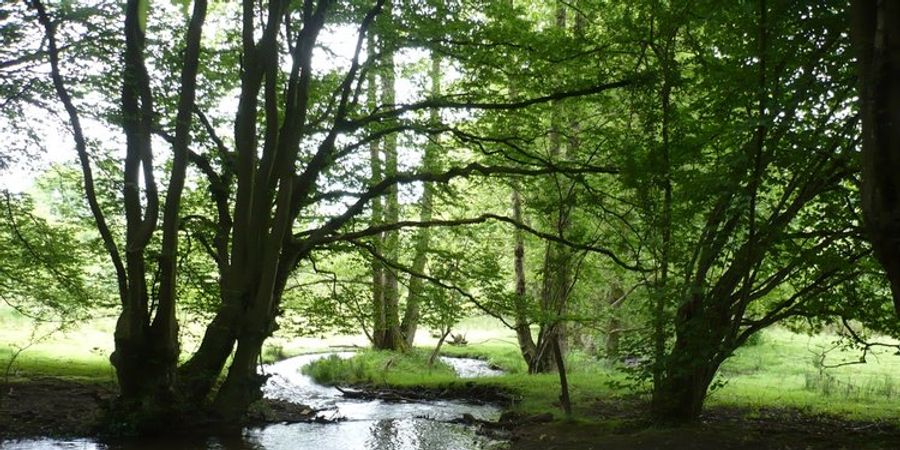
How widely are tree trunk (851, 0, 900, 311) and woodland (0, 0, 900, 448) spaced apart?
0.01 m

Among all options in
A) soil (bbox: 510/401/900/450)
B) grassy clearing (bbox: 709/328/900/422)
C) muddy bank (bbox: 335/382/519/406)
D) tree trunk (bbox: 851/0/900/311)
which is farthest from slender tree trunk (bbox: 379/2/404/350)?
tree trunk (bbox: 851/0/900/311)

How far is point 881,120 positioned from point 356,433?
859cm

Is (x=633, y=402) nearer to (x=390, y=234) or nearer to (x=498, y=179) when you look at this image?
(x=498, y=179)

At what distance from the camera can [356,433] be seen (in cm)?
1004

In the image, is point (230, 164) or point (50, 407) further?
point (230, 164)

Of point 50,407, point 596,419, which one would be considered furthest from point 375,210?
point 50,407

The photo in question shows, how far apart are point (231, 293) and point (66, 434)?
3.05m

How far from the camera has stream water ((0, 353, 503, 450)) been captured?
8.90 m

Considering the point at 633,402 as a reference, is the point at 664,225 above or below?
above

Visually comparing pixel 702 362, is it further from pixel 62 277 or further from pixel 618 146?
pixel 62 277

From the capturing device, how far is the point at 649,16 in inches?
353

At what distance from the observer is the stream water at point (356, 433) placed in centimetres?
890

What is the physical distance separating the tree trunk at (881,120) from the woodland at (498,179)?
0.01 m

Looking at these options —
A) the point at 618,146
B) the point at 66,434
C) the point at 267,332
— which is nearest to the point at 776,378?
the point at 618,146
